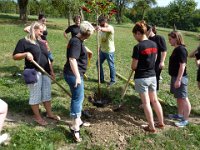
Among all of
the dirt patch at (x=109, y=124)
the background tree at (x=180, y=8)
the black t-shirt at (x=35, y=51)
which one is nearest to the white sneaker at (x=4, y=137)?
the dirt patch at (x=109, y=124)

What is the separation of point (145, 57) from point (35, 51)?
201 cm

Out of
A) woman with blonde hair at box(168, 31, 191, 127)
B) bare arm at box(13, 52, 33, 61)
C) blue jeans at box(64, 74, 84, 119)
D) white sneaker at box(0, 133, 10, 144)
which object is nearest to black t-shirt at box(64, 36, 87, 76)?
blue jeans at box(64, 74, 84, 119)

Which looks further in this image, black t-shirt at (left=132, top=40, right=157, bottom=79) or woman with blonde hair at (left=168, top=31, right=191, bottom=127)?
woman with blonde hair at (left=168, top=31, right=191, bottom=127)

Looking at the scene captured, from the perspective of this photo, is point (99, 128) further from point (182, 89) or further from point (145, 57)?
point (182, 89)

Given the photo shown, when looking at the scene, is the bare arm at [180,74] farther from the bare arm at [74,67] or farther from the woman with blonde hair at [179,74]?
the bare arm at [74,67]

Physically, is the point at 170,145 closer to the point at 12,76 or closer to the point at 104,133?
the point at 104,133

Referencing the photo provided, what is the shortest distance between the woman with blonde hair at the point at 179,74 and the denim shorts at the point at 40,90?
2.51 meters

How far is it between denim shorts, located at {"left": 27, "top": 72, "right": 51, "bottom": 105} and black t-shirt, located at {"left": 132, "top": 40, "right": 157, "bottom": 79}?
1745 mm

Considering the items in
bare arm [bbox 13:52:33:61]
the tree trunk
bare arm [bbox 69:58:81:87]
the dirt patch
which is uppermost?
the tree trunk

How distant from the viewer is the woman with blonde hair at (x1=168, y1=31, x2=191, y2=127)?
611cm

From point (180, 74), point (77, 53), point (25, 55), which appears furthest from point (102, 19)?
point (77, 53)

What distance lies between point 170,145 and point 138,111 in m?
1.47

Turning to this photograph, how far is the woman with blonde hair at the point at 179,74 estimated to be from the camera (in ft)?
20.1

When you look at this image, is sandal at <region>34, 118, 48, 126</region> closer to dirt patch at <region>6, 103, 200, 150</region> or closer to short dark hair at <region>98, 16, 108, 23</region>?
dirt patch at <region>6, 103, 200, 150</region>
